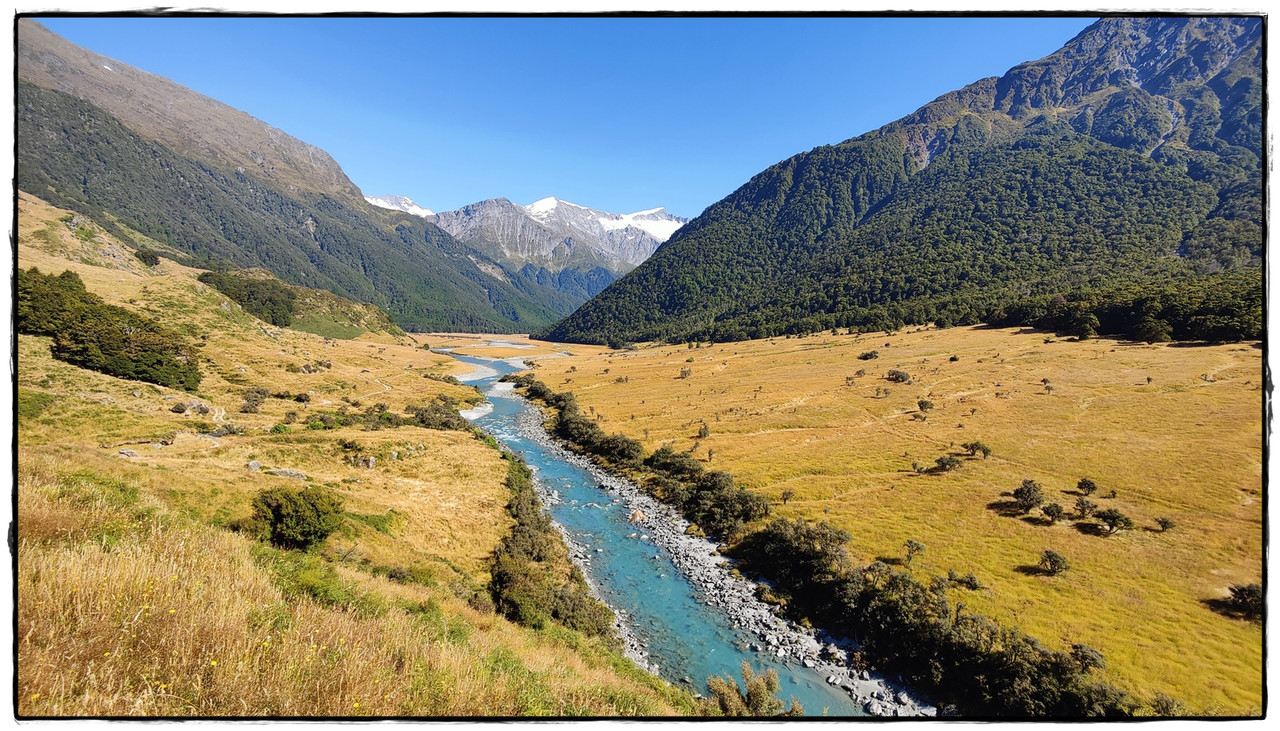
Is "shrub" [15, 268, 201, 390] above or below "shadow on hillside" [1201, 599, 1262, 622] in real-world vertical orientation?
above

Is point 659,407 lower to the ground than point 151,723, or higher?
lower

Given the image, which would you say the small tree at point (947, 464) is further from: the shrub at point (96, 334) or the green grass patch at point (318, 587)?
the shrub at point (96, 334)

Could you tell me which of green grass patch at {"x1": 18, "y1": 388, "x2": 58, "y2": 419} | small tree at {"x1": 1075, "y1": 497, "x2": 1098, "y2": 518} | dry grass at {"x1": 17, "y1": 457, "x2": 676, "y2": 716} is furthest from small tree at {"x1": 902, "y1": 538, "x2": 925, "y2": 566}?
green grass patch at {"x1": 18, "y1": 388, "x2": 58, "y2": 419}

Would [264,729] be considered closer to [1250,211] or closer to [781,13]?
[781,13]

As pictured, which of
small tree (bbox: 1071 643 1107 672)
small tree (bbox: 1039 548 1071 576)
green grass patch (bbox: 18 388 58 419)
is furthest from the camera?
green grass patch (bbox: 18 388 58 419)

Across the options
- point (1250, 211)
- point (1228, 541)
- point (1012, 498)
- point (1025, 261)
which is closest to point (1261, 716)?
point (1250, 211)

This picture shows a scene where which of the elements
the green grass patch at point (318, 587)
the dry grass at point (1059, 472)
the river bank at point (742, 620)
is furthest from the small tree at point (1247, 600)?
the green grass patch at point (318, 587)

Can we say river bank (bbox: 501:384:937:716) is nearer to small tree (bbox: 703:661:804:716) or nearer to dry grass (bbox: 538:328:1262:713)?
small tree (bbox: 703:661:804:716)

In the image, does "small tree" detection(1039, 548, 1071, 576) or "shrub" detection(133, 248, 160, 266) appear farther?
"shrub" detection(133, 248, 160, 266)
